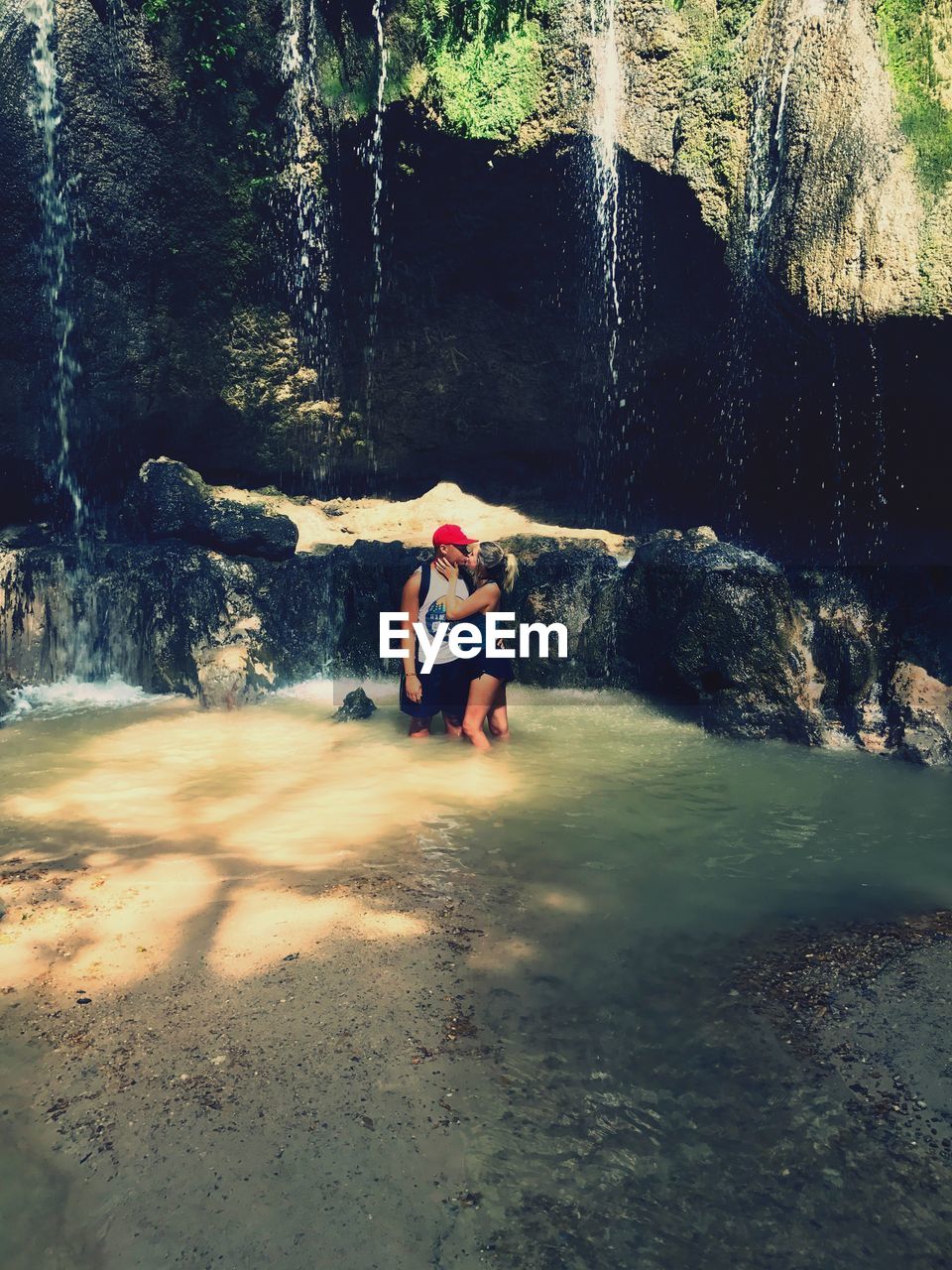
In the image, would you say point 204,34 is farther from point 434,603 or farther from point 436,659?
point 436,659

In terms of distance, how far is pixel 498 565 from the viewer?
7.40m

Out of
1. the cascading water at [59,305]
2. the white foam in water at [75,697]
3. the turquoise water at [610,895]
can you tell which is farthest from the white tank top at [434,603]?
the cascading water at [59,305]

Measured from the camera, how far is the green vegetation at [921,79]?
6.27 meters

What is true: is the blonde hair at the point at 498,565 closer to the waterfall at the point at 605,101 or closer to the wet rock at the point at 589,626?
the wet rock at the point at 589,626

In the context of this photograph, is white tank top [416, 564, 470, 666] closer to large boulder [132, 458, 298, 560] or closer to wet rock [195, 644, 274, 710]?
wet rock [195, 644, 274, 710]

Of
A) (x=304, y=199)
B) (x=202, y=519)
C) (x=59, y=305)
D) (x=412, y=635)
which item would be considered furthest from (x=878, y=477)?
(x=59, y=305)

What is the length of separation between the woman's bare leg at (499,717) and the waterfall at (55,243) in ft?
17.3

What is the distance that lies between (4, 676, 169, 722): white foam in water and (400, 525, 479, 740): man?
2619 millimetres

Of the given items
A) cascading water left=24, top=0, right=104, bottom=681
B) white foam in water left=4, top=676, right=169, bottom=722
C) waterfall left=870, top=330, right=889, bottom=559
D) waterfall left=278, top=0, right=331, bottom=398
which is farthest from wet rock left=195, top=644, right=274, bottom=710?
waterfall left=870, top=330, right=889, bottom=559

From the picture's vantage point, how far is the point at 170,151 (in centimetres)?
Result: 840

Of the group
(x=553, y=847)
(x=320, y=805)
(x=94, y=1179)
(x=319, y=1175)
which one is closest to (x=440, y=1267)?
(x=319, y=1175)

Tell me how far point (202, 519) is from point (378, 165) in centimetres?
359

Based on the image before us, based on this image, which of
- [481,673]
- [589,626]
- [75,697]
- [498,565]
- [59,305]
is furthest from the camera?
[59,305]

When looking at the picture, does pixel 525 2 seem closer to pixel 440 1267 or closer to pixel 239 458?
pixel 239 458
